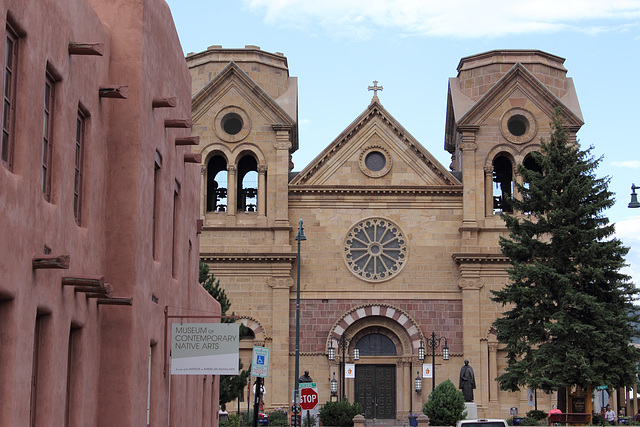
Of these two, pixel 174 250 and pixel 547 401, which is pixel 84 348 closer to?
pixel 174 250

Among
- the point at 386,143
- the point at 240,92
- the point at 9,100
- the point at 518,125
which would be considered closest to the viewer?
the point at 9,100

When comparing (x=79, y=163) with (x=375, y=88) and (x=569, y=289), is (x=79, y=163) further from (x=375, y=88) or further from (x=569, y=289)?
(x=375, y=88)

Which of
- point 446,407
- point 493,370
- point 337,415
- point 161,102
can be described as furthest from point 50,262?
point 493,370

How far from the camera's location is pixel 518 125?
4647cm

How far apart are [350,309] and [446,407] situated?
10.5 metres

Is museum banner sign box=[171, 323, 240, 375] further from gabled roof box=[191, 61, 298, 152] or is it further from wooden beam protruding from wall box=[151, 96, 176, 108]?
gabled roof box=[191, 61, 298, 152]

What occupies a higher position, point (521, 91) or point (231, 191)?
point (521, 91)

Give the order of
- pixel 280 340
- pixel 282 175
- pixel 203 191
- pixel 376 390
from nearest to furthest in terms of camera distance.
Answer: pixel 280 340 → pixel 376 390 → pixel 282 175 → pixel 203 191

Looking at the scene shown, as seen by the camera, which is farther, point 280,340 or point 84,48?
point 280,340

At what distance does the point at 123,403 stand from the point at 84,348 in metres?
1.22

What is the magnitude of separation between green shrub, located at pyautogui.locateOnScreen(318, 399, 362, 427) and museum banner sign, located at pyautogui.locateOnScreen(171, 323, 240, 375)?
1879cm

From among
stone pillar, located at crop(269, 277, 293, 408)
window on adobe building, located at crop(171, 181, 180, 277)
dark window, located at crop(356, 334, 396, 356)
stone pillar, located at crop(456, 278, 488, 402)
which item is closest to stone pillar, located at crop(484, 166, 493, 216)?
stone pillar, located at crop(456, 278, 488, 402)

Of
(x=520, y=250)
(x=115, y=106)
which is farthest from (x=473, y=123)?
(x=115, y=106)

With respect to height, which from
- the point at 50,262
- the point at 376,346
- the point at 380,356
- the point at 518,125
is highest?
the point at 518,125
